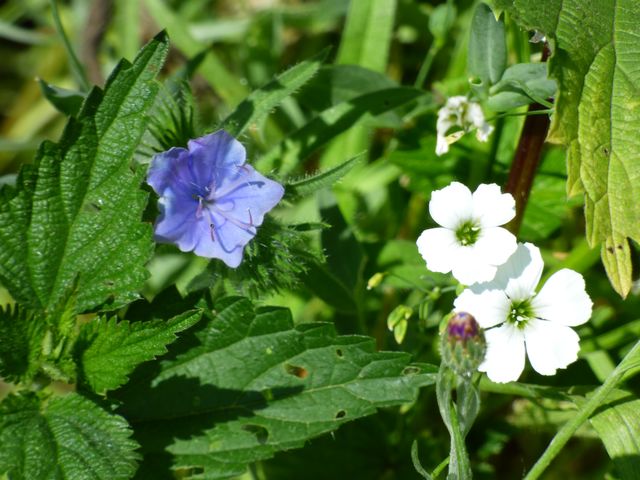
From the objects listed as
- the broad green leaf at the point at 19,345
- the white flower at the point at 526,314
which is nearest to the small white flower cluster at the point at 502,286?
the white flower at the point at 526,314

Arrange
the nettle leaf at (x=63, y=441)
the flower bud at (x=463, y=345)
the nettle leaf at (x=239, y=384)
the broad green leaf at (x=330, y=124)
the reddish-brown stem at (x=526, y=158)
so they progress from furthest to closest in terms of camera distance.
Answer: the broad green leaf at (x=330, y=124), the reddish-brown stem at (x=526, y=158), the nettle leaf at (x=239, y=384), the nettle leaf at (x=63, y=441), the flower bud at (x=463, y=345)

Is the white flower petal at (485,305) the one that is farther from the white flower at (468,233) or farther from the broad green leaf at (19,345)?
the broad green leaf at (19,345)

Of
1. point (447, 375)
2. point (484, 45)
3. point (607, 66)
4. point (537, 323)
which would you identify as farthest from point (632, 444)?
point (484, 45)

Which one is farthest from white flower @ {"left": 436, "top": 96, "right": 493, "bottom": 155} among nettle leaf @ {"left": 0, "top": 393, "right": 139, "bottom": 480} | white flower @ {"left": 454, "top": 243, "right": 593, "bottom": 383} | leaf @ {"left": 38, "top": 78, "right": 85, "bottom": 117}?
nettle leaf @ {"left": 0, "top": 393, "right": 139, "bottom": 480}

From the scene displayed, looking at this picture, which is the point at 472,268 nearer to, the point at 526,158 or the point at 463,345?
the point at 463,345

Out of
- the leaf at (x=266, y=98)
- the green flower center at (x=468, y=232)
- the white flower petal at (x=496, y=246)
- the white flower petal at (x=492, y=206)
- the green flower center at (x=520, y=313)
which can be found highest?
the leaf at (x=266, y=98)

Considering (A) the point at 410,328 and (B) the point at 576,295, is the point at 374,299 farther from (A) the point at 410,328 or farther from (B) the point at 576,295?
(B) the point at 576,295
